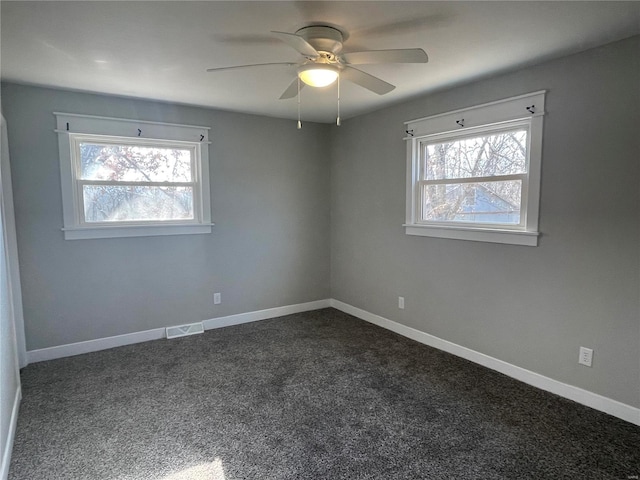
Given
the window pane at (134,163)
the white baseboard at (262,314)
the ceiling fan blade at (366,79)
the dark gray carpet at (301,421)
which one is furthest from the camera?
the white baseboard at (262,314)

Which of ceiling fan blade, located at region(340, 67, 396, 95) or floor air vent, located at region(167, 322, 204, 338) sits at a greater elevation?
ceiling fan blade, located at region(340, 67, 396, 95)

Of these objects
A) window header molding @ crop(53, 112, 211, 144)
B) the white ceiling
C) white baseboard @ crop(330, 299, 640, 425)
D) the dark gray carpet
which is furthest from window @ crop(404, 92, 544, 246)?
window header molding @ crop(53, 112, 211, 144)

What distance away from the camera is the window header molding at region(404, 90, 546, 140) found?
2666mm

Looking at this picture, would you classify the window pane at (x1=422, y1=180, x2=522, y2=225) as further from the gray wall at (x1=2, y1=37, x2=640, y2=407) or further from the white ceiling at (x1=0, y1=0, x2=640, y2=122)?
the white ceiling at (x1=0, y1=0, x2=640, y2=122)

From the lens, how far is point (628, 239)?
2258mm

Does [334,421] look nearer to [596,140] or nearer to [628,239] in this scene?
[628,239]

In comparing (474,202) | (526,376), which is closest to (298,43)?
(474,202)

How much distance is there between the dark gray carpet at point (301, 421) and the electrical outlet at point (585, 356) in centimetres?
31

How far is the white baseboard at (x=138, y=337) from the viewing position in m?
3.30

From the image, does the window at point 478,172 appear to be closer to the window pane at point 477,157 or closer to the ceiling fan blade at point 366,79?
the window pane at point 477,157

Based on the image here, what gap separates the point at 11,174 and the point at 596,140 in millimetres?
4582

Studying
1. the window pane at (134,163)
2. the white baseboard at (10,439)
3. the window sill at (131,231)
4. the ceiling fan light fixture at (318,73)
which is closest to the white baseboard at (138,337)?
the white baseboard at (10,439)

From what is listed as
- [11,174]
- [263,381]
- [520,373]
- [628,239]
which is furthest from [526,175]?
[11,174]

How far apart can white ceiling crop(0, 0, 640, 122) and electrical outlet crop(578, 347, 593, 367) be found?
2064 millimetres
